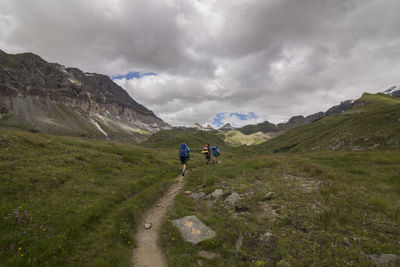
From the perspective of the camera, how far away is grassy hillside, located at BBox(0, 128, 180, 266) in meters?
7.34

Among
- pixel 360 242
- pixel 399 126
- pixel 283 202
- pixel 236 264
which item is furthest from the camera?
pixel 399 126

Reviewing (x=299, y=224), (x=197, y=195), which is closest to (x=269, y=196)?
(x=299, y=224)

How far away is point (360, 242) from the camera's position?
684 cm

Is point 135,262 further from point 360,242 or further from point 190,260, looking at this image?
point 360,242

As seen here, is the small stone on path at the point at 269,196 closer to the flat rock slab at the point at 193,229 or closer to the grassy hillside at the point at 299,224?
the grassy hillside at the point at 299,224

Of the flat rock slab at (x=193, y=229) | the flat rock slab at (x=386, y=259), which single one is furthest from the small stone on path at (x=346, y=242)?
the flat rock slab at (x=193, y=229)

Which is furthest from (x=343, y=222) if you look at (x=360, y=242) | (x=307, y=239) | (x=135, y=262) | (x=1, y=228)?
(x=1, y=228)

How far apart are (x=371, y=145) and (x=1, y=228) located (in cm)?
6956

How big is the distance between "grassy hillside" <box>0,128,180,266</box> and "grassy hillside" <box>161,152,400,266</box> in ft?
9.58

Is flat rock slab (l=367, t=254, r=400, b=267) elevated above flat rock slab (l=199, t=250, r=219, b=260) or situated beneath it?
elevated above

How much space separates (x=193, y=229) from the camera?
1037cm

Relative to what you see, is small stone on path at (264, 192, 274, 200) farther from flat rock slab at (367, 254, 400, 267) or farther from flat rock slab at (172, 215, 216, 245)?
flat rock slab at (367, 254, 400, 267)

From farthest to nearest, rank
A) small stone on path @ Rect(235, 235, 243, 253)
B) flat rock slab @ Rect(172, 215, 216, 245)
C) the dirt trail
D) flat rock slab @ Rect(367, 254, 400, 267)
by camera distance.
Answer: flat rock slab @ Rect(172, 215, 216, 245), the dirt trail, small stone on path @ Rect(235, 235, 243, 253), flat rock slab @ Rect(367, 254, 400, 267)

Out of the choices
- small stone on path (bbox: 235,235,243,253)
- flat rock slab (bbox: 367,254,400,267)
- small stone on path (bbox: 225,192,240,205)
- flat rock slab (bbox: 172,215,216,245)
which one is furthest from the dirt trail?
flat rock slab (bbox: 367,254,400,267)
